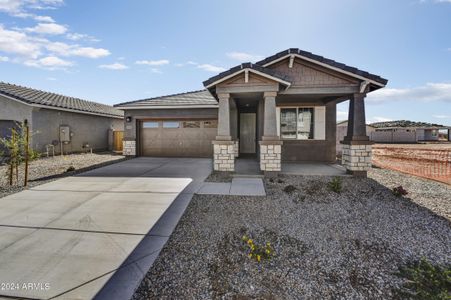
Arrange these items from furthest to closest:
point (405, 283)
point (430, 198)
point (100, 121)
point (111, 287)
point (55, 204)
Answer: point (100, 121)
point (430, 198)
point (55, 204)
point (405, 283)
point (111, 287)

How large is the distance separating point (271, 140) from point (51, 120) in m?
13.9

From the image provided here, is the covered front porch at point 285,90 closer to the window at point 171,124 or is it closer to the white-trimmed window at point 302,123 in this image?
the white-trimmed window at point 302,123

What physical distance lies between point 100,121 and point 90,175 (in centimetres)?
1082

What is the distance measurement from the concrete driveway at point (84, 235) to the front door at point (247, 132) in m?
6.90

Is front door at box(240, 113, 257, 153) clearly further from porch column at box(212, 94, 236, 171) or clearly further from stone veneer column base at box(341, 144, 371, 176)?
stone veneer column base at box(341, 144, 371, 176)

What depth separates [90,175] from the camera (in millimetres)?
7520

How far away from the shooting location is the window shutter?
9.52 meters

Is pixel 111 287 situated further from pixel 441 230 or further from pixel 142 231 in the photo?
pixel 441 230

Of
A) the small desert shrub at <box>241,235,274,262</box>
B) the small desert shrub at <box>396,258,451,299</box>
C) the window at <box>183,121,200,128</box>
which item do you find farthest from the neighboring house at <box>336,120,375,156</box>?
the small desert shrub at <box>241,235,274,262</box>

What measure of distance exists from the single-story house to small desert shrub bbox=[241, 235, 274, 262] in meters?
4.19

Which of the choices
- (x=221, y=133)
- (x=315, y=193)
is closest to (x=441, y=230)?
(x=315, y=193)

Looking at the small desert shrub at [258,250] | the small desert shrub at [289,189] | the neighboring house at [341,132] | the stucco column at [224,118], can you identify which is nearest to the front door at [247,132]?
the neighboring house at [341,132]

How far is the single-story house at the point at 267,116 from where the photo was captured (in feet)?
23.4

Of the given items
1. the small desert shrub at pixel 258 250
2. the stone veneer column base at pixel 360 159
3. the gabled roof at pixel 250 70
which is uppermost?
the gabled roof at pixel 250 70
